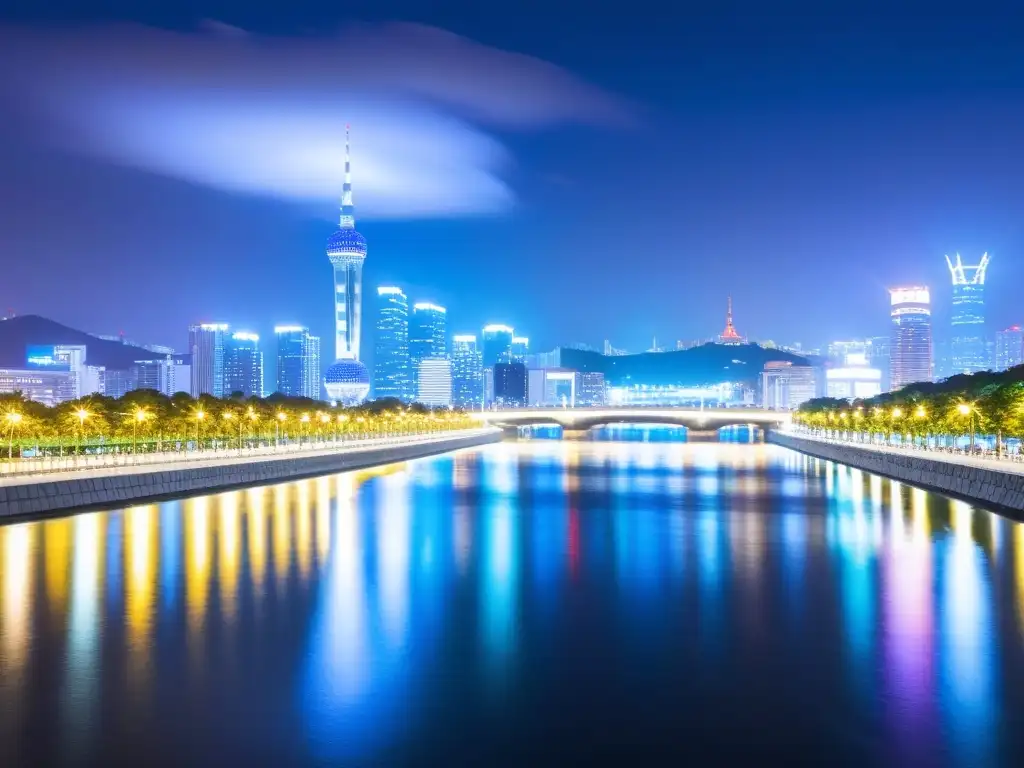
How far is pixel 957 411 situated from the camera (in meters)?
62.0

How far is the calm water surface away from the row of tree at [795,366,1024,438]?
807 inches

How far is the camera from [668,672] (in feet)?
48.5

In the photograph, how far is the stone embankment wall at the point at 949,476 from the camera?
120 feet

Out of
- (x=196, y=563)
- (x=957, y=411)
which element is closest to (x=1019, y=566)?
(x=196, y=563)

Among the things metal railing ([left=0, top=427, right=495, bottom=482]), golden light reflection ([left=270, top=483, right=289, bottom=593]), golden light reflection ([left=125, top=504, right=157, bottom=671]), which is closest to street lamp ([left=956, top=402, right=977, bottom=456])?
golden light reflection ([left=270, top=483, right=289, bottom=593])

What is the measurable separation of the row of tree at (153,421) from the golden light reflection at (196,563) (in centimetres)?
1069

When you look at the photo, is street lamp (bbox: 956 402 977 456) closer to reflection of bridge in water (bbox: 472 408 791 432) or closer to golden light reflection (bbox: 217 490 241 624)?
golden light reflection (bbox: 217 490 241 624)

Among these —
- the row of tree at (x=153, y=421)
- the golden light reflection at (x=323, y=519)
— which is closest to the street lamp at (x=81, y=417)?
the row of tree at (x=153, y=421)

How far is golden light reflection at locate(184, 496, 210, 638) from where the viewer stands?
1909 centimetres

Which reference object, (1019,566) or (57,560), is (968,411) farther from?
(57,560)

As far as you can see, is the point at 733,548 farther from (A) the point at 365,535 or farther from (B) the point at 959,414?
(B) the point at 959,414

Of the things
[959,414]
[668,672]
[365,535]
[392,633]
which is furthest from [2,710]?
[959,414]

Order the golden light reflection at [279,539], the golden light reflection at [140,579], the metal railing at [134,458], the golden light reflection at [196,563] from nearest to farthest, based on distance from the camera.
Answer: the golden light reflection at [140,579]
the golden light reflection at [196,563]
the golden light reflection at [279,539]
the metal railing at [134,458]

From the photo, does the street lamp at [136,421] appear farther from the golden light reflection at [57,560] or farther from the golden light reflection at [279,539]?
the golden light reflection at [57,560]
